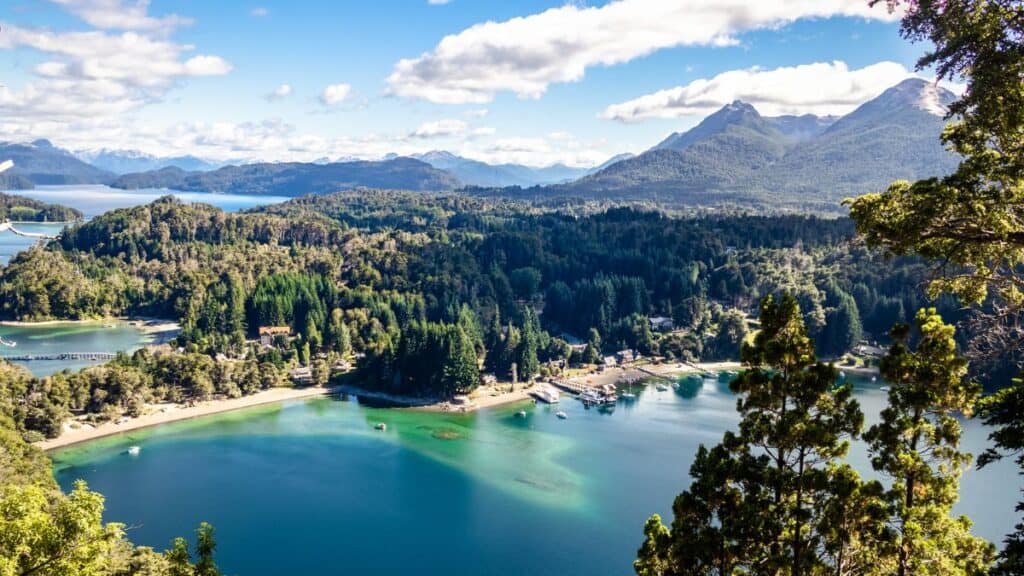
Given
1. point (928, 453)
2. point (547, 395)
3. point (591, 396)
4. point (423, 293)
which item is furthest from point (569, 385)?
point (928, 453)

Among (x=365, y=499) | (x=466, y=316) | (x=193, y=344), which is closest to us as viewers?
(x=365, y=499)

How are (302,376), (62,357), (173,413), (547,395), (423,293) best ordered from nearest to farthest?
(173,413)
(547,395)
(302,376)
(62,357)
(423,293)

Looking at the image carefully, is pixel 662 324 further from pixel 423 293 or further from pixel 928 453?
pixel 928 453

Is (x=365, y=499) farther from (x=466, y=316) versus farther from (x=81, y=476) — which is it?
(x=466, y=316)

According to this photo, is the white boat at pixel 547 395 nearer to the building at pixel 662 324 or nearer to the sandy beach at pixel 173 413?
the sandy beach at pixel 173 413

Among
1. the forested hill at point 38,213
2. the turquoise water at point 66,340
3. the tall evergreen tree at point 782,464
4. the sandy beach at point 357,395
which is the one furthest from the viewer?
the forested hill at point 38,213

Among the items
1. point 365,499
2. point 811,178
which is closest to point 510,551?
point 365,499

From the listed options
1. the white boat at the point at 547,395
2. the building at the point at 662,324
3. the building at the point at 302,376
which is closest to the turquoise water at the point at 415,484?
the white boat at the point at 547,395
